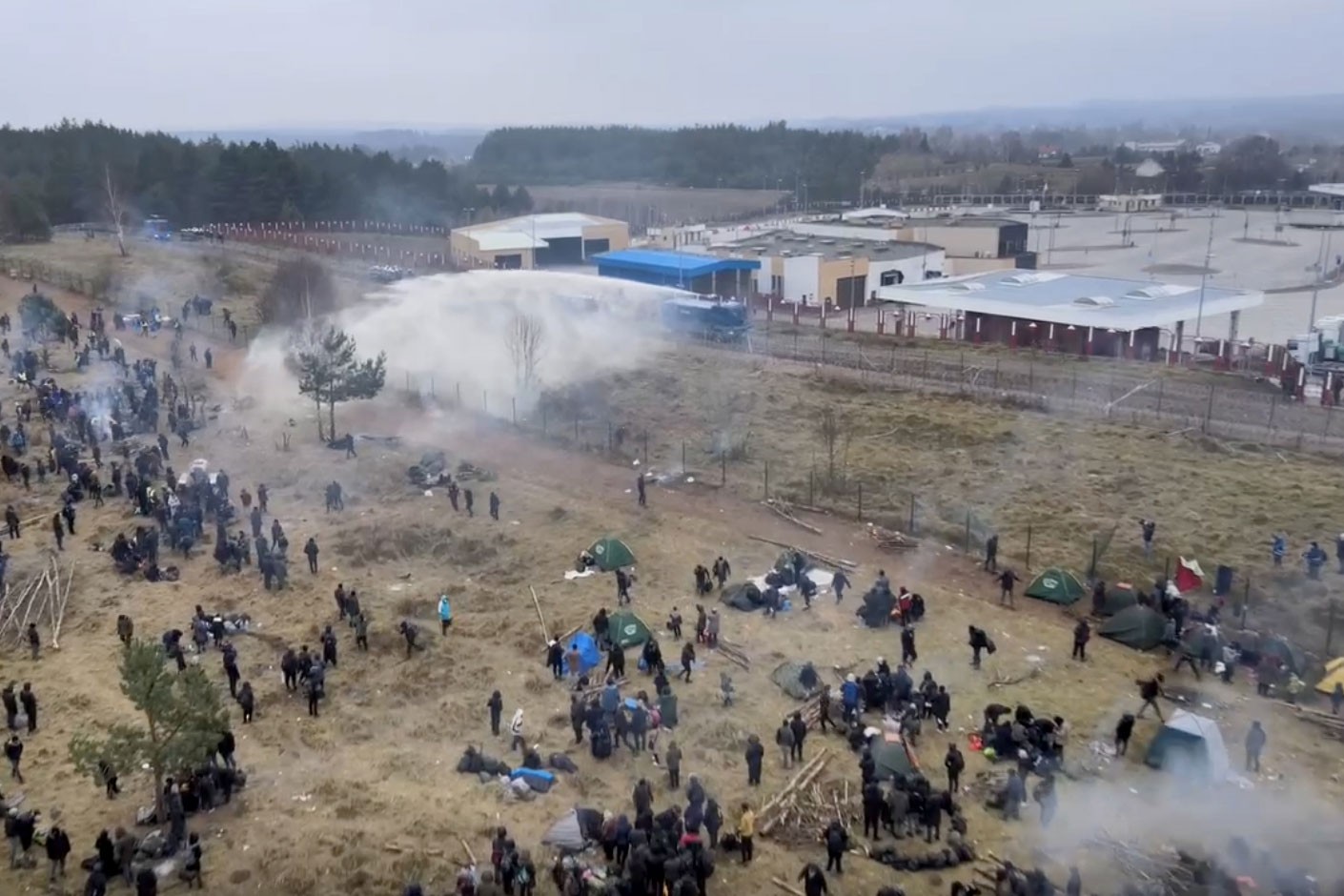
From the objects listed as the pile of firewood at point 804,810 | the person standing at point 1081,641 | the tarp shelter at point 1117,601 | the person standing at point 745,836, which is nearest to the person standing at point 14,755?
the person standing at point 745,836

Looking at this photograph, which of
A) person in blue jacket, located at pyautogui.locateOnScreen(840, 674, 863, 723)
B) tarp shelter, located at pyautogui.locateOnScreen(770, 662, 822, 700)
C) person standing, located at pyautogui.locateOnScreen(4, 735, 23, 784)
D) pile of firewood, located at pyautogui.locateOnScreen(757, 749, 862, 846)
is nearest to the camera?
pile of firewood, located at pyautogui.locateOnScreen(757, 749, 862, 846)

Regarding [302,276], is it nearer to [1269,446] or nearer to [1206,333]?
[1269,446]

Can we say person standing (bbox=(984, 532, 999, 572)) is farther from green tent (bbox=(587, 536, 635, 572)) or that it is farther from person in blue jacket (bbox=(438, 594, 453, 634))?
person in blue jacket (bbox=(438, 594, 453, 634))

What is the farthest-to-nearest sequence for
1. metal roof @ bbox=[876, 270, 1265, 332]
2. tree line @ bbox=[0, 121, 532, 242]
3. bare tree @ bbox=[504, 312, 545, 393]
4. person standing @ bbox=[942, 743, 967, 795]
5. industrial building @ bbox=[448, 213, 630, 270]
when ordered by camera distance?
tree line @ bbox=[0, 121, 532, 242] → industrial building @ bbox=[448, 213, 630, 270] → metal roof @ bbox=[876, 270, 1265, 332] → bare tree @ bbox=[504, 312, 545, 393] → person standing @ bbox=[942, 743, 967, 795]

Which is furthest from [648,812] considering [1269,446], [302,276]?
[302,276]

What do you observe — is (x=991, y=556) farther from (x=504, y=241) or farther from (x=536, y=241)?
(x=504, y=241)

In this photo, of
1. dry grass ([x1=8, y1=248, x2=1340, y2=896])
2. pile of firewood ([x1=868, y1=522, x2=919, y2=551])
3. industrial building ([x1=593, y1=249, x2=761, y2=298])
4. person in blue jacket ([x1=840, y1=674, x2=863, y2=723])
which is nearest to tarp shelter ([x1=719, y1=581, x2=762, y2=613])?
dry grass ([x1=8, y1=248, x2=1340, y2=896])
